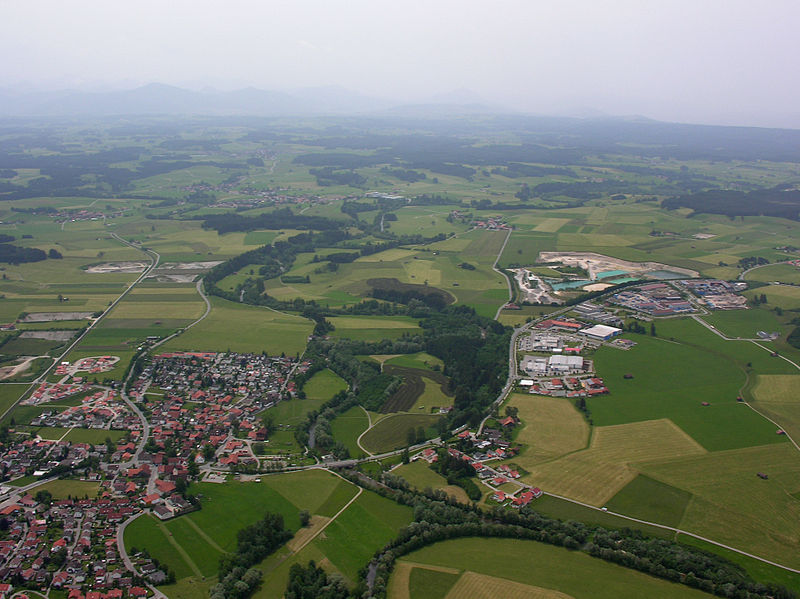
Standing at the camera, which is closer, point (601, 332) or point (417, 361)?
point (417, 361)

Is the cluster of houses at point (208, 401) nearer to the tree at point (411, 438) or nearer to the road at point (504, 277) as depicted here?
the tree at point (411, 438)

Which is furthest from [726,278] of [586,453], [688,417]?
[586,453]

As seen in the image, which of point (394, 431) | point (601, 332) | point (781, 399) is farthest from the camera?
point (601, 332)

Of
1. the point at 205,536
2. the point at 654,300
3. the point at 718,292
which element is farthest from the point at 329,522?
the point at 718,292

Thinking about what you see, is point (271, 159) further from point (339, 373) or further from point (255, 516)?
point (255, 516)

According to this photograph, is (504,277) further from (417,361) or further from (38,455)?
(38,455)
